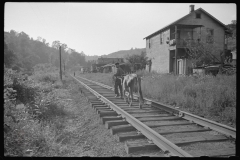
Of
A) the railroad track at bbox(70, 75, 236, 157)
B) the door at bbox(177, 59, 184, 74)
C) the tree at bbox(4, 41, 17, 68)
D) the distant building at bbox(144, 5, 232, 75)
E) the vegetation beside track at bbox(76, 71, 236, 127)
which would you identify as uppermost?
the distant building at bbox(144, 5, 232, 75)

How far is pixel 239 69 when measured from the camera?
129 inches

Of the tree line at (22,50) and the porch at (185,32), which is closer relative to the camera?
the tree line at (22,50)

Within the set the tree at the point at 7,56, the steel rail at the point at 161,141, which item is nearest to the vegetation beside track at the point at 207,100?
the steel rail at the point at 161,141

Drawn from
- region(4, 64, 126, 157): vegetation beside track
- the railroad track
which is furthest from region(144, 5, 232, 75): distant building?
region(4, 64, 126, 157): vegetation beside track

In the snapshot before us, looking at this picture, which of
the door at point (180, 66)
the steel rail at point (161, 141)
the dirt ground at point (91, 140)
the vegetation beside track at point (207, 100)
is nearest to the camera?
the steel rail at point (161, 141)

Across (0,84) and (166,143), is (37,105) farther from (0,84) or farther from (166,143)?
(166,143)

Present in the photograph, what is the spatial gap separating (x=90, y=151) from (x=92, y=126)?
5.58 feet

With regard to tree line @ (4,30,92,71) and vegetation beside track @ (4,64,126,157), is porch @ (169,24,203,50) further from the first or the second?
vegetation beside track @ (4,64,126,157)

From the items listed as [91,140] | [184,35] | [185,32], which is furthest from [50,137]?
[185,32]

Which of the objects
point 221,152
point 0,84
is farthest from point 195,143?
point 0,84

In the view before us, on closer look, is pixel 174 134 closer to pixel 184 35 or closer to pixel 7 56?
pixel 7 56

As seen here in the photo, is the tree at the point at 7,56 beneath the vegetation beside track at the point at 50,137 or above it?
above

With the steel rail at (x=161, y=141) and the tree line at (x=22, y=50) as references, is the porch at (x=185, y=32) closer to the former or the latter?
the tree line at (x=22, y=50)

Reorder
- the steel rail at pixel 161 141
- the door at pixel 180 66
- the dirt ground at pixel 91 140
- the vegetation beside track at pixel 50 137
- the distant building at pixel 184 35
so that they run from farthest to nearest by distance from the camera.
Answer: the distant building at pixel 184 35
the door at pixel 180 66
the dirt ground at pixel 91 140
the vegetation beside track at pixel 50 137
the steel rail at pixel 161 141
